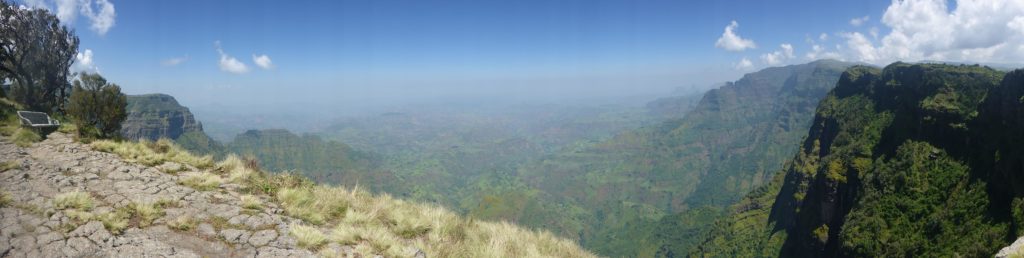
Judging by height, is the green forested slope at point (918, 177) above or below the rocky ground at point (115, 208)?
below

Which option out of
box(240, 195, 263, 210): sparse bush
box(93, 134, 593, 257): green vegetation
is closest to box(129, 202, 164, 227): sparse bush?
box(93, 134, 593, 257): green vegetation

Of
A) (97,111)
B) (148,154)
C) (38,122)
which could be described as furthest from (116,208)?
(97,111)

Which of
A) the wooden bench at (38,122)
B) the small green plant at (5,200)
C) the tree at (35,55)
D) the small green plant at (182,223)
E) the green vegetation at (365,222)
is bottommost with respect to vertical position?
the green vegetation at (365,222)

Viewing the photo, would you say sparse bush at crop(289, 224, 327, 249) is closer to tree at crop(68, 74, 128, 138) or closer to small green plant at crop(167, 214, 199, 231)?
small green plant at crop(167, 214, 199, 231)

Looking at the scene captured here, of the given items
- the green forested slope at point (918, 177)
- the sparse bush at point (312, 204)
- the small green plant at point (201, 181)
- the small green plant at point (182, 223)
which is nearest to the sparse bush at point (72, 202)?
the small green plant at point (182, 223)

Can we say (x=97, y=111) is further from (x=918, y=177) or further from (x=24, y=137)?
(x=918, y=177)

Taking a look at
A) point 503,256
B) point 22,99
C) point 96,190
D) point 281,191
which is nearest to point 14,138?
point 96,190

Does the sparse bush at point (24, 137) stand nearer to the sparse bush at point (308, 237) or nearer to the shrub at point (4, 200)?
the shrub at point (4, 200)
